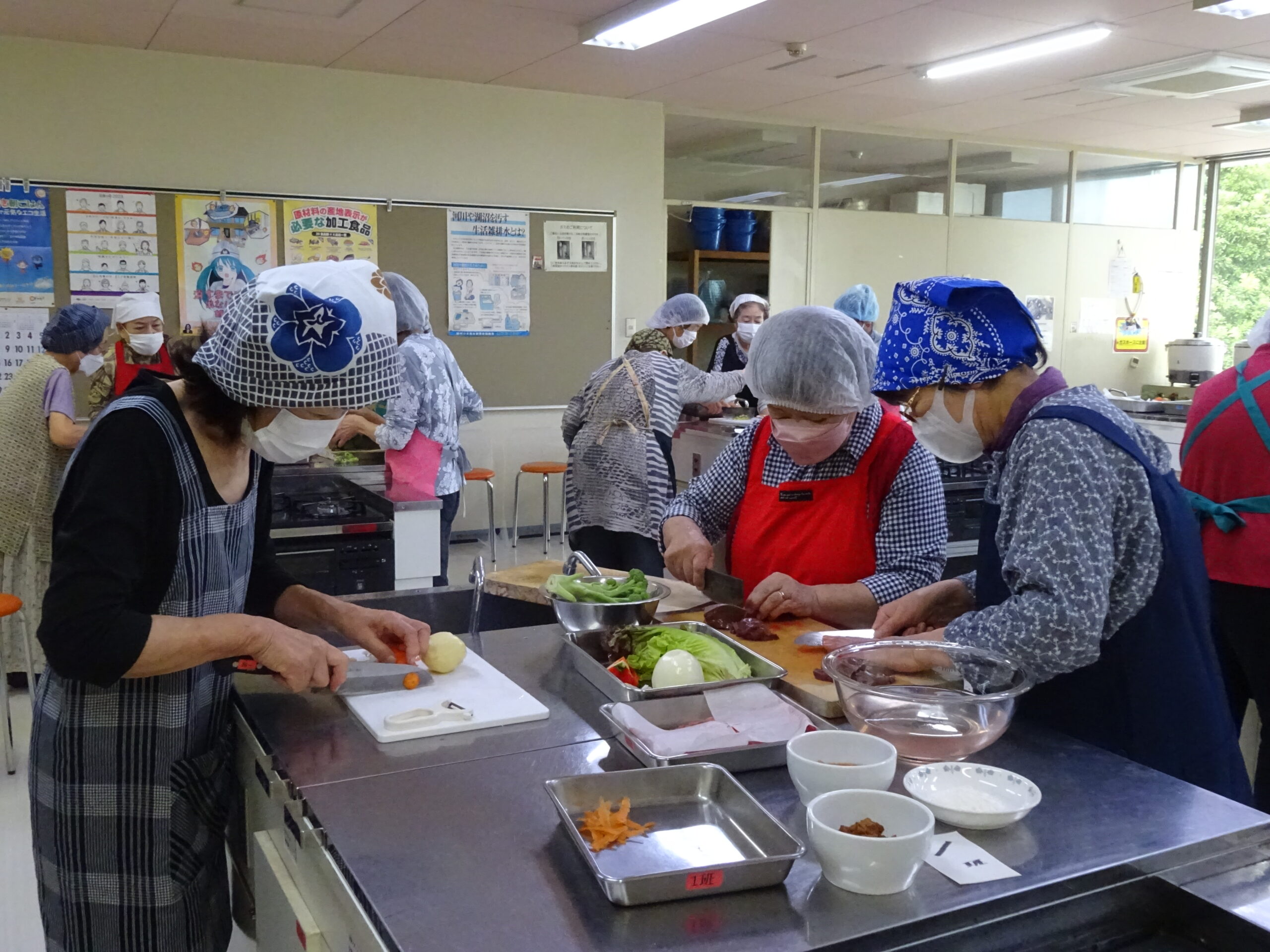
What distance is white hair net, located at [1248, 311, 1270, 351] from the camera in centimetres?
258

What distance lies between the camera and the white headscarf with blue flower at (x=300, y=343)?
135cm

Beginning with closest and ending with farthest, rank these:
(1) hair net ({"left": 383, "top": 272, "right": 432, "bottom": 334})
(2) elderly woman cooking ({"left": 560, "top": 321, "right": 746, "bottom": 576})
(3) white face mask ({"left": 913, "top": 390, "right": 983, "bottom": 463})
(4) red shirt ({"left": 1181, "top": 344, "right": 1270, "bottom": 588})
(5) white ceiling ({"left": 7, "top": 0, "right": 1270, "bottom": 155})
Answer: (3) white face mask ({"left": 913, "top": 390, "right": 983, "bottom": 463}) < (4) red shirt ({"left": 1181, "top": 344, "right": 1270, "bottom": 588}) < (2) elderly woman cooking ({"left": 560, "top": 321, "right": 746, "bottom": 576}) < (1) hair net ({"left": 383, "top": 272, "right": 432, "bottom": 334}) < (5) white ceiling ({"left": 7, "top": 0, "right": 1270, "bottom": 155})

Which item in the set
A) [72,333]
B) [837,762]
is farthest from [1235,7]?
[72,333]

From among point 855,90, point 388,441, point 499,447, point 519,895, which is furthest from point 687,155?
point 519,895

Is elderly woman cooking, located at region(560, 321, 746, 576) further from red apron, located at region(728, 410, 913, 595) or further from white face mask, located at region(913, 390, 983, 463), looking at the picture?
white face mask, located at region(913, 390, 983, 463)

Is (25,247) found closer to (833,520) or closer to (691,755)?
(833,520)

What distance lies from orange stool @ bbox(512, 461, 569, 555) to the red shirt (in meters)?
3.74

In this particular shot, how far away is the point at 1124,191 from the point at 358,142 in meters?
6.16

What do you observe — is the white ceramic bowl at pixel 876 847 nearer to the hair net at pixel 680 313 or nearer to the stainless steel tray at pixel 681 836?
the stainless steel tray at pixel 681 836

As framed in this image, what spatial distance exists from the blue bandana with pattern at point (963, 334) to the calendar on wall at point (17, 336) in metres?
4.75

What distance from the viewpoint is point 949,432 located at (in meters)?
1.61

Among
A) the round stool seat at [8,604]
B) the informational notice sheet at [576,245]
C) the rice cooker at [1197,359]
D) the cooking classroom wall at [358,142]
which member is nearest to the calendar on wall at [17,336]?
the cooking classroom wall at [358,142]

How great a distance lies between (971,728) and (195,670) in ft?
3.60

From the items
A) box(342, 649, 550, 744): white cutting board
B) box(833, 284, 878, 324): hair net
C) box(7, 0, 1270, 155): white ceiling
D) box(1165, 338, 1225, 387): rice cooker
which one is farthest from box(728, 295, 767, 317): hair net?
box(342, 649, 550, 744): white cutting board
